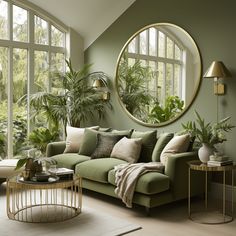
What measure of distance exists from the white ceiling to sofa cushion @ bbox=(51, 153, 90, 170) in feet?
7.76

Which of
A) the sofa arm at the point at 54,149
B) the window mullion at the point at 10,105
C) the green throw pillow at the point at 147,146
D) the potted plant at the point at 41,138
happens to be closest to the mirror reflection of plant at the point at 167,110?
the green throw pillow at the point at 147,146

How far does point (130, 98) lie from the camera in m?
5.98

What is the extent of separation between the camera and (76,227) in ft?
12.1

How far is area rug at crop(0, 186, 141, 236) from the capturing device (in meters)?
3.52

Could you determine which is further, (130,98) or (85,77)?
(85,77)

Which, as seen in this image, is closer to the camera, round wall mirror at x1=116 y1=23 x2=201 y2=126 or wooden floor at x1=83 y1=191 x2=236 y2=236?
wooden floor at x1=83 y1=191 x2=236 y2=236

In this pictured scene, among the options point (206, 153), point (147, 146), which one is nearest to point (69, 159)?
point (147, 146)

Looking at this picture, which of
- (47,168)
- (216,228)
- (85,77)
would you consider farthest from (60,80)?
(216,228)

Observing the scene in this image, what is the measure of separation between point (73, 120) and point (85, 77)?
78cm

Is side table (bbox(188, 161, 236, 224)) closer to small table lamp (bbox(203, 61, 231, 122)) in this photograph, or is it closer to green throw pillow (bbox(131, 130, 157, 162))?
green throw pillow (bbox(131, 130, 157, 162))

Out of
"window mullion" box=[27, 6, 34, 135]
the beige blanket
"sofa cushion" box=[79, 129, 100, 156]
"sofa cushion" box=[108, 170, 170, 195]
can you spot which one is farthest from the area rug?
"window mullion" box=[27, 6, 34, 135]

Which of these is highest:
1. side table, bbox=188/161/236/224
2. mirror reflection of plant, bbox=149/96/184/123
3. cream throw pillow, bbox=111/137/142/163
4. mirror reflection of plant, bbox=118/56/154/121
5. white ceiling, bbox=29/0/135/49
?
white ceiling, bbox=29/0/135/49

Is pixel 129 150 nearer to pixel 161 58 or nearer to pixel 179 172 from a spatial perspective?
pixel 179 172

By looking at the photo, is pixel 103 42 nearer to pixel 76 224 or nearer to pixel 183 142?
pixel 183 142
